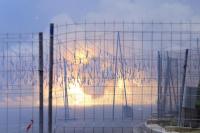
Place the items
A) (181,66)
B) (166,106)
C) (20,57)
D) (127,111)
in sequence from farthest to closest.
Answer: (166,106)
(181,66)
(127,111)
(20,57)

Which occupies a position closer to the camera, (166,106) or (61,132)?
(61,132)

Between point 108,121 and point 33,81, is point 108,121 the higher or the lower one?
the lower one

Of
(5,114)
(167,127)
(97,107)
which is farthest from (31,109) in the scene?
(167,127)

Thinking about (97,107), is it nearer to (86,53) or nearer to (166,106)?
(86,53)

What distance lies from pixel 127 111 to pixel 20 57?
10.6 feet

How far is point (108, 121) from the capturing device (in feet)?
52.4

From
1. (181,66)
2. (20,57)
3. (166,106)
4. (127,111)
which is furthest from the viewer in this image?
(166,106)

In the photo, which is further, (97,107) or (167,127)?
(167,127)

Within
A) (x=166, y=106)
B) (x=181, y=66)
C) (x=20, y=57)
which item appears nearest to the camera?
(x=20, y=57)

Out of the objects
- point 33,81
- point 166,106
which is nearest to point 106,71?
point 33,81

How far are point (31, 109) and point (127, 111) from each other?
2.56m

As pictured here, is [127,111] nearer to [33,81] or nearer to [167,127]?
[167,127]

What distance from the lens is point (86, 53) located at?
1587cm

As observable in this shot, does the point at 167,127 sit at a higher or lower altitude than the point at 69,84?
lower
